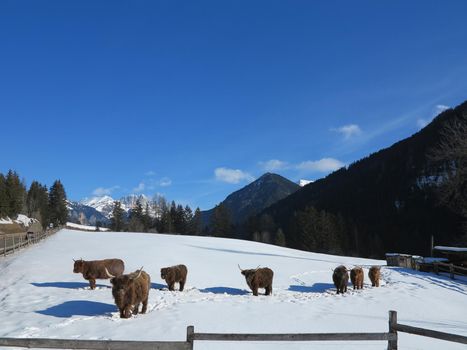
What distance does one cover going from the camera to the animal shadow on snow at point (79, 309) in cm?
1360

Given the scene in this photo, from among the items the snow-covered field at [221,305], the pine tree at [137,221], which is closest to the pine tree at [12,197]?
the pine tree at [137,221]

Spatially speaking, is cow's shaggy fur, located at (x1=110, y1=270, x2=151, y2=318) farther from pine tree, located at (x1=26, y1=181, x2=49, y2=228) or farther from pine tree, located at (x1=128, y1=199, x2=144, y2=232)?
pine tree, located at (x1=26, y1=181, x2=49, y2=228)

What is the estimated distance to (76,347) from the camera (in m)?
6.56

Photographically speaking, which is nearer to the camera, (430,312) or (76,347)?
(76,347)

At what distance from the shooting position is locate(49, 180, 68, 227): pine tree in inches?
4432

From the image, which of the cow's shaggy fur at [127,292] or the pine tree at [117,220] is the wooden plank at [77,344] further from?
the pine tree at [117,220]

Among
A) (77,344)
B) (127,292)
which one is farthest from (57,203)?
(77,344)

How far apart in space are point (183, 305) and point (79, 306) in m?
3.76

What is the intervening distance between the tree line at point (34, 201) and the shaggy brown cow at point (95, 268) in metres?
79.0

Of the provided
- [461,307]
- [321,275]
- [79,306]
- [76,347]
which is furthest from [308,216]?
[76,347]

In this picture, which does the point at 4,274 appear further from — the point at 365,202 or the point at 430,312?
the point at 365,202

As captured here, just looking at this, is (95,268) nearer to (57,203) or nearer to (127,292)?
(127,292)

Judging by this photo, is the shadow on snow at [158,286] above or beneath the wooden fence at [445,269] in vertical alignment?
beneath

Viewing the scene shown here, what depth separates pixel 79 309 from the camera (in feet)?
47.0
